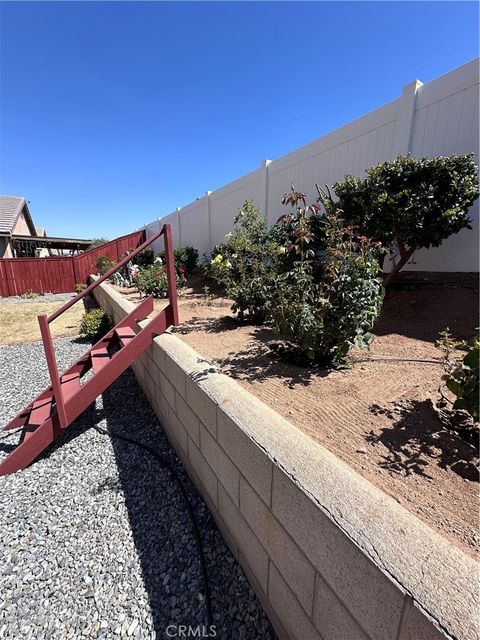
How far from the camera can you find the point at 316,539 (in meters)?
1.12

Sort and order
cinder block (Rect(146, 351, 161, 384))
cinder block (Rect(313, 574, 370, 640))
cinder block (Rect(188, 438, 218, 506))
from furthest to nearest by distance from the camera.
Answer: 1. cinder block (Rect(146, 351, 161, 384))
2. cinder block (Rect(188, 438, 218, 506))
3. cinder block (Rect(313, 574, 370, 640))

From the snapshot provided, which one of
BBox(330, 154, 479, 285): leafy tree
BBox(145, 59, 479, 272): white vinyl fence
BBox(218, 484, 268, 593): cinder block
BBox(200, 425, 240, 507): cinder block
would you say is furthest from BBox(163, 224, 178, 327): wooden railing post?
BBox(145, 59, 479, 272): white vinyl fence

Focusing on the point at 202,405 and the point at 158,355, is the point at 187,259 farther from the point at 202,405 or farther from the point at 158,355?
the point at 202,405

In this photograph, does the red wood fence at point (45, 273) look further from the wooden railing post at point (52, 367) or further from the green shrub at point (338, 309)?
the green shrub at point (338, 309)

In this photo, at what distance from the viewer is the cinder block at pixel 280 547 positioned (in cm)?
122

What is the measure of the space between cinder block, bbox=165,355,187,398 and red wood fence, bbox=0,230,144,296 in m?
13.7

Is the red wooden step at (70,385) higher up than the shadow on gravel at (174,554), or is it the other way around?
the red wooden step at (70,385)

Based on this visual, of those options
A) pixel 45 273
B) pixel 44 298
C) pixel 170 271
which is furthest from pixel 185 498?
pixel 45 273

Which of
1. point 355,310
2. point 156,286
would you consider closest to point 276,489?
point 355,310

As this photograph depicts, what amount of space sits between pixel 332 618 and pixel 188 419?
1.57 meters

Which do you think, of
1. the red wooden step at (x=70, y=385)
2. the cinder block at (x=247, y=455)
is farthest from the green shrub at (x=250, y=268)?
the cinder block at (x=247, y=455)

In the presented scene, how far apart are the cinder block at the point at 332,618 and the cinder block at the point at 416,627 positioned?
232 millimetres

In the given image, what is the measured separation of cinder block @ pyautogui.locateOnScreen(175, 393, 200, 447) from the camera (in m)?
2.29

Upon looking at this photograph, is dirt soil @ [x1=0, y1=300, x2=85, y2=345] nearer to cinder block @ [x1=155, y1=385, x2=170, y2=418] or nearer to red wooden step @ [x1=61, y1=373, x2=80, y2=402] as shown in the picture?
red wooden step @ [x1=61, y1=373, x2=80, y2=402]
